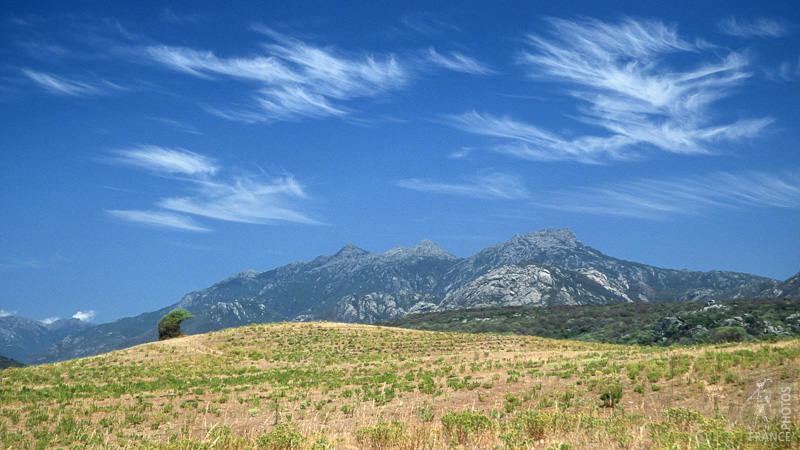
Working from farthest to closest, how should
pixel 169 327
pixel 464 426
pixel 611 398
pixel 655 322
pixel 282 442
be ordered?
pixel 655 322, pixel 169 327, pixel 611 398, pixel 464 426, pixel 282 442

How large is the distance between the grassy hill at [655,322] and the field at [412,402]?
125ft

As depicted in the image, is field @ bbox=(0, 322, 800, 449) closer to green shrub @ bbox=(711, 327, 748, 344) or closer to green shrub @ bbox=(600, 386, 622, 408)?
green shrub @ bbox=(600, 386, 622, 408)

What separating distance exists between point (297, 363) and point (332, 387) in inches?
783

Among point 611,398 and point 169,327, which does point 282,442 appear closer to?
point 611,398

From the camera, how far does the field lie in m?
13.9

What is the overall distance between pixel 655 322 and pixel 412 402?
98764 millimetres

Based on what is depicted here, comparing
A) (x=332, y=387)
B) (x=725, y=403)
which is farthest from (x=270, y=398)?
(x=725, y=403)

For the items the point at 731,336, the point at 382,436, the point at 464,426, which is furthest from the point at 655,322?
the point at 382,436

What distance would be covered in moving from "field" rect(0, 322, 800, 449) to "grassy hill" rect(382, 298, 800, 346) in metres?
38.1

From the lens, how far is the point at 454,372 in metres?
38.0

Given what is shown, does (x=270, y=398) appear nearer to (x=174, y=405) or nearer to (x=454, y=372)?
(x=174, y=405)

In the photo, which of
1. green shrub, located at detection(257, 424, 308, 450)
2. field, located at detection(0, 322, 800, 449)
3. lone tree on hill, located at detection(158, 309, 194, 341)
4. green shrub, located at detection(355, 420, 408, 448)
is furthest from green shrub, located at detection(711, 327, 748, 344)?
lone tree on hill, located at detection(158, 309, 194, 341)

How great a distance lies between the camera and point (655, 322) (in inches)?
4134

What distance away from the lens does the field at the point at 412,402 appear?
1395 cm
